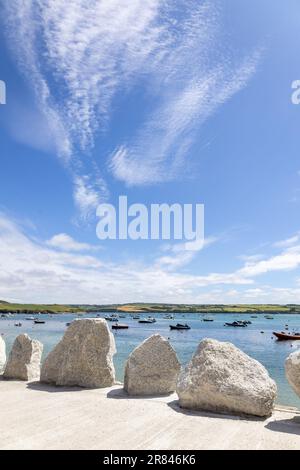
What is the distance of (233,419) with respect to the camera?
9.07 meters

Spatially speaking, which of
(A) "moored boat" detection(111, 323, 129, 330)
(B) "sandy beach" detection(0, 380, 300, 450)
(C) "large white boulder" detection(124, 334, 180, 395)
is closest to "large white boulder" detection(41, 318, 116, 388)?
(C) "large white boulder" detection(124, 334, 180, 395)

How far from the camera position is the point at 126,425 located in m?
8.45

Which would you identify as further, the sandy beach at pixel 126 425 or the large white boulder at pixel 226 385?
the large white boulder at pixel 226 385

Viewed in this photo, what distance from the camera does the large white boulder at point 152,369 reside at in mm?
11453

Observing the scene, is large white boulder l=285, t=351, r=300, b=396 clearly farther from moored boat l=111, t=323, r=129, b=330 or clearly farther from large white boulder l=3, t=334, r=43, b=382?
moored boat l=111, t=323, r=129, b=330

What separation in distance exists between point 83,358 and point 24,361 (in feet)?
7.99

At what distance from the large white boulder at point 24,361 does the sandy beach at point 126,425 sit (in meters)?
2.34

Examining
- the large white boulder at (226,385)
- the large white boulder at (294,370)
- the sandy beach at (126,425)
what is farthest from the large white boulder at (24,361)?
the large white boulder at (294,370)

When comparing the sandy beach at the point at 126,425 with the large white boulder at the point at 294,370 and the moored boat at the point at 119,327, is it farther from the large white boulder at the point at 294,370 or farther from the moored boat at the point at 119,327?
the moored boat at the point at 119,327

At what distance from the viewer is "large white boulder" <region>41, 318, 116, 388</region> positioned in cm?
1243

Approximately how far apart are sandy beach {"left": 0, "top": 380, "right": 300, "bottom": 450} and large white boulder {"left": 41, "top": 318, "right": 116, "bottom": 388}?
121cm
